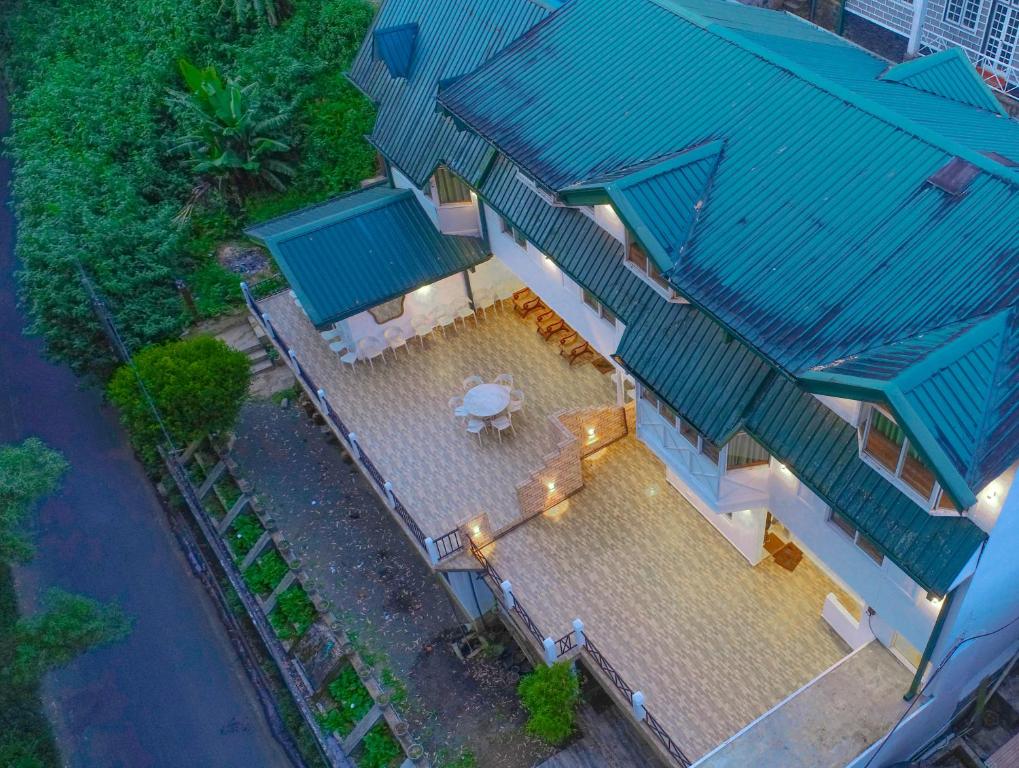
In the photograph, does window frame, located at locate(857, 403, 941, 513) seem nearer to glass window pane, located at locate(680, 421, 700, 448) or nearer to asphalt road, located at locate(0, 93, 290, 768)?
glass window pane, located at locate(680, 421, 700, 448)

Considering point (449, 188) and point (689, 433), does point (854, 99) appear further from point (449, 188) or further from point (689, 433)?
point (449, 188)

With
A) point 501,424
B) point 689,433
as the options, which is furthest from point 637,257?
point 501,424

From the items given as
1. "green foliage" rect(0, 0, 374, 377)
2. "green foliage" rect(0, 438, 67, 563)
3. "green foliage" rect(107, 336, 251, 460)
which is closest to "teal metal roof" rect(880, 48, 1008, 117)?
"green foliage" rect(107, 336, 251, 460)

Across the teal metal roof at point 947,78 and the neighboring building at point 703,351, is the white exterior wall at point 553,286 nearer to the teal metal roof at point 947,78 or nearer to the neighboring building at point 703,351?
the neighboring building at point 703,351

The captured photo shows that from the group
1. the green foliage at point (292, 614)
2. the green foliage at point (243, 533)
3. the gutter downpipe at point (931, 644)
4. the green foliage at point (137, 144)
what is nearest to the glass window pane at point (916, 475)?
the gutter downpipe at point (931, 644)

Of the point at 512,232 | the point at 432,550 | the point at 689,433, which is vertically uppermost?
the point at 512,232

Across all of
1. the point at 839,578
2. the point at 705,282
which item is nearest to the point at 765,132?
the point at 705,282
